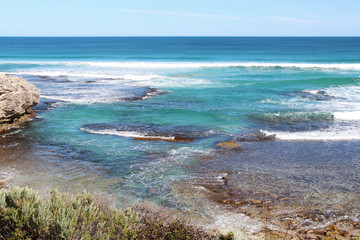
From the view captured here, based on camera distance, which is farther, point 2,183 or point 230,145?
point 230,145

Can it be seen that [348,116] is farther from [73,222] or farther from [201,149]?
[73,222]

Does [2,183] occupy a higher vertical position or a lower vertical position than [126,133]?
lower

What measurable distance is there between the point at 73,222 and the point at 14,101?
1286 centimetres

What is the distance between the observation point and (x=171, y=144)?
1349 cm

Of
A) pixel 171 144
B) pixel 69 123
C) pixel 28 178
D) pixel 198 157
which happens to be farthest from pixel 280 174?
pixel 69 123

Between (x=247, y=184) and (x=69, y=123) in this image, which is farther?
(x=69, y=123)

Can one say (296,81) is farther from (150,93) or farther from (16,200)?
(16,200)

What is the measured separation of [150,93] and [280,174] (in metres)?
16.3

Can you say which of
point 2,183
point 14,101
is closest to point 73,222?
point 2,183

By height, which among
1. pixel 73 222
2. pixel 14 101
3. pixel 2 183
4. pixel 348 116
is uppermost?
pixel 14 101

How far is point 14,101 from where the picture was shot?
15.8 metres

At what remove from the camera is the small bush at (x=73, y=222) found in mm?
4852

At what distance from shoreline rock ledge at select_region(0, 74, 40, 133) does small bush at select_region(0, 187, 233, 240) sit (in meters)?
11.3

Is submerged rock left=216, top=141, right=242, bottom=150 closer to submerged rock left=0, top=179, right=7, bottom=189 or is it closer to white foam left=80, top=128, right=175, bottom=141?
white foam left=80, top=128, right=175, bottom=141
